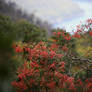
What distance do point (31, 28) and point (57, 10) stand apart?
112 m

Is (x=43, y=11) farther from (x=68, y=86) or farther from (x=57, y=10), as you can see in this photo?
(x=68, y=86)

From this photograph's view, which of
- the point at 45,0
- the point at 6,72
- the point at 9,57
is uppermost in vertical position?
the point at 45,0

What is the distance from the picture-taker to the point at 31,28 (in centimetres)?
1912

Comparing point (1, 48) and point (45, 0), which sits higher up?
point (45, 0)

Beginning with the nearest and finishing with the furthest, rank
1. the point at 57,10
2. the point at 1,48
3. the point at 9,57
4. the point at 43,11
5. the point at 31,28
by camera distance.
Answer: the point at 1,48 < the point at 9,57 < the point at 31,28 < the point at 43,11 < the point at 57,10

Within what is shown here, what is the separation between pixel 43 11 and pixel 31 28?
9983 centimetres

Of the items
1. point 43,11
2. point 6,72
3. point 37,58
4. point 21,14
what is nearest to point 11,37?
point 6,72

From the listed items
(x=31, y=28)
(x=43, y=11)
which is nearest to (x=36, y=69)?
(x=31, y=28)

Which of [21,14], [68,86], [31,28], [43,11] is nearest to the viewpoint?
[68,86]

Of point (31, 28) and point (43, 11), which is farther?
point (43, 11)

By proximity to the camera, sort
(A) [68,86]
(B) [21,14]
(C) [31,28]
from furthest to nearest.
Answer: (B) [21,14], (C) [31,28], (A) [68,86]

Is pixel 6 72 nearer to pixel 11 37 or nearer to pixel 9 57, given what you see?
pixel 9 57

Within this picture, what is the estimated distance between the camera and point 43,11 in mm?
115125

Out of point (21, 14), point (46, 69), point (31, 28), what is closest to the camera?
point (46, 69)
